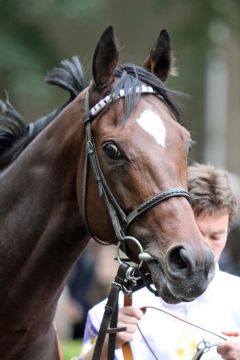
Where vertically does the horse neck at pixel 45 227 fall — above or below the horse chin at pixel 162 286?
above

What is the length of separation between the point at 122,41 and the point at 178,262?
11.1m

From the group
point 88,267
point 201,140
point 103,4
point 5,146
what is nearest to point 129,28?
point 201,140

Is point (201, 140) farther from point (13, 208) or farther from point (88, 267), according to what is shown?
point (13, 208)

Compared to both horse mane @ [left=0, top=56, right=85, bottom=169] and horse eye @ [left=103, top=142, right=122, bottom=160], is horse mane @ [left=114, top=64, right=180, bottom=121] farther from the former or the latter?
horse mane @ [left=0, top=56, right=85, bottom=169]

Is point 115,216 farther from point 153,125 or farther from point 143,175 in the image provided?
point 153,125

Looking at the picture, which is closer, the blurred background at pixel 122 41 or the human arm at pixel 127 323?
the human arm at pixel 127 323

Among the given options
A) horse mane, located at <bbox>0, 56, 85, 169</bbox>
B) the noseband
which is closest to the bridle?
the noseband

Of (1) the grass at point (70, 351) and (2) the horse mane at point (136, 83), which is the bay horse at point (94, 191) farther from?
(1) the grass at point (70, 351)

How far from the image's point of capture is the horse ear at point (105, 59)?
3.84 m

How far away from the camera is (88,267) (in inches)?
364

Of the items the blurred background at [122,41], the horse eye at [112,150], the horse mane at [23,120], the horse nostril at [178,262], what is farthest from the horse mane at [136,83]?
the blurred background at [122,41]

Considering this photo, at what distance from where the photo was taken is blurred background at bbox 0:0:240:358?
10.1 metres

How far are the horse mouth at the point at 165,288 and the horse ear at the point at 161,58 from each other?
980mm

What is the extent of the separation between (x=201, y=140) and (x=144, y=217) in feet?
39.9
